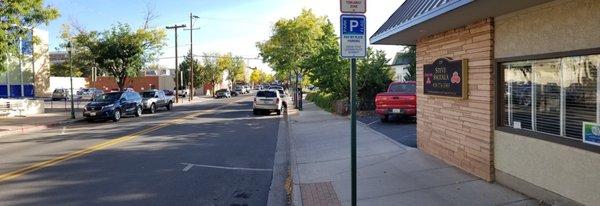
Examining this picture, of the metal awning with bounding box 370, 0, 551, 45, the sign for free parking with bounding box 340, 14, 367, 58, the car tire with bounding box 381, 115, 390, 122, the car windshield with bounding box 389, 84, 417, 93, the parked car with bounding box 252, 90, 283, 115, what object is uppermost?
the metal awning with bounding box 370, 0, 551, 45

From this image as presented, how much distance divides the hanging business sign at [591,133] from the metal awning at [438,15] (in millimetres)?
1560

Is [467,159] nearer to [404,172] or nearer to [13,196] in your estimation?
[404,172]

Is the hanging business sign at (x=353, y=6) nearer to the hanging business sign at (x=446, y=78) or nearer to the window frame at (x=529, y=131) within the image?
the window frame at (x=529, y=131)

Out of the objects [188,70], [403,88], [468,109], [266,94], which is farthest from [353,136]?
[188,70]

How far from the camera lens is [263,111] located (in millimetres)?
33031

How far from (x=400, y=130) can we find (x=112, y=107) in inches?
616

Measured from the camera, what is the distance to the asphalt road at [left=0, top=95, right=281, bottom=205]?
330 inches

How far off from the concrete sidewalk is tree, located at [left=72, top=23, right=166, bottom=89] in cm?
2777

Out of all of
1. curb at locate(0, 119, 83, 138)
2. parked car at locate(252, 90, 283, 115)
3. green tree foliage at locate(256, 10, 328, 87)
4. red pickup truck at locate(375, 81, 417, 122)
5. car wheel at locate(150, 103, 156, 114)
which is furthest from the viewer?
green tree foliage at locate(256, 10, 328, 87)

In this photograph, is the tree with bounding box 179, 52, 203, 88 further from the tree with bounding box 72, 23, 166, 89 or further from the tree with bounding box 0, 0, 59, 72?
the tree with bounding box 0, 0, 59, 72

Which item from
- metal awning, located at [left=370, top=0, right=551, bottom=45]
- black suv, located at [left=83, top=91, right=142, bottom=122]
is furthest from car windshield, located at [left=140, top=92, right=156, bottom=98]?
metal awning, located at [left=370, top=0, right=551, bottom=45]

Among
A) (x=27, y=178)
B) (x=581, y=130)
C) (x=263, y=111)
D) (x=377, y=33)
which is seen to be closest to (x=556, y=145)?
(x=581, y=130)

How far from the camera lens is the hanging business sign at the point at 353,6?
6.49 m

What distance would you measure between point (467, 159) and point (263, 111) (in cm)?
2462
